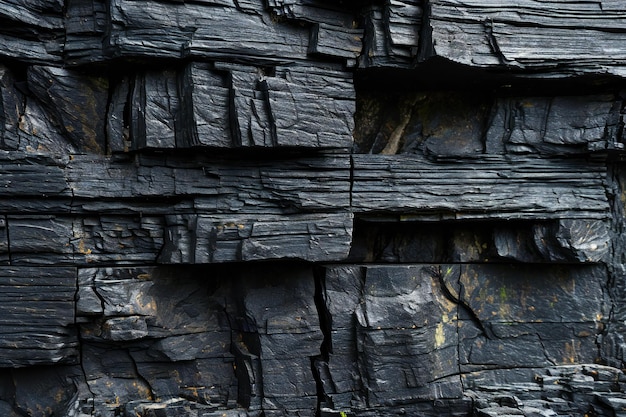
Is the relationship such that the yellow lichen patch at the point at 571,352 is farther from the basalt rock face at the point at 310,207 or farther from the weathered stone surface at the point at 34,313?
the weathered stone surface at the point at 34,313

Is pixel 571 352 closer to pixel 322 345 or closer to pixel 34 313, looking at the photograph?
pixel 322 345

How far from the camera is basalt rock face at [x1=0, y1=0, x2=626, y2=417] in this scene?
19.6ft

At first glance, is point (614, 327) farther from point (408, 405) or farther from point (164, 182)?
point (164, 182)

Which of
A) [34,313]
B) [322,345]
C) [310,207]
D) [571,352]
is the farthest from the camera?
[571,352]

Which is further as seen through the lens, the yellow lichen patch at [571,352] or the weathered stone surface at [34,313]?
the yellow lichen patch at [571,352]

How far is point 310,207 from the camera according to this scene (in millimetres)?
6297

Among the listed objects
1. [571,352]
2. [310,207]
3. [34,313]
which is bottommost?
[571,352]

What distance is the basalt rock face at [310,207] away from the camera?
598 cm

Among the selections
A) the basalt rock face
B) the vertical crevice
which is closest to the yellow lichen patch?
the basalt rock face

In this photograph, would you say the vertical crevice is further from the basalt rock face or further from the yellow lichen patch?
the yellow lichen patch

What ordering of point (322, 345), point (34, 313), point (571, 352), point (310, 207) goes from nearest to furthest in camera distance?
point (34, 313)
point (310, 207)
point (322, 345)
point (571, 352)

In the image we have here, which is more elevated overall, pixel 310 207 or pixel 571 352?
pixel 310 207

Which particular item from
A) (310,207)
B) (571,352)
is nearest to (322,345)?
(310,207)

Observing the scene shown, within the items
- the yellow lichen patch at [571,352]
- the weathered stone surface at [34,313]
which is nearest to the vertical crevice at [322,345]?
the weathered stone surface at [34,313]
